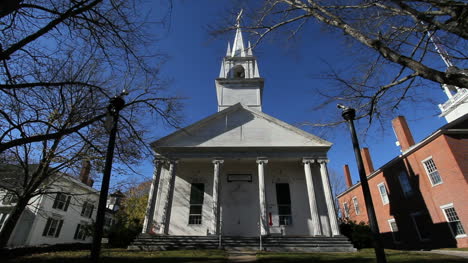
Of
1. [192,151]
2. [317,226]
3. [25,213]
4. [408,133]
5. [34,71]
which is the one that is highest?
[408,133]

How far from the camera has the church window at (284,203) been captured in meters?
14.5

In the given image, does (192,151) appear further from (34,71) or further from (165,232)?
(34,71)

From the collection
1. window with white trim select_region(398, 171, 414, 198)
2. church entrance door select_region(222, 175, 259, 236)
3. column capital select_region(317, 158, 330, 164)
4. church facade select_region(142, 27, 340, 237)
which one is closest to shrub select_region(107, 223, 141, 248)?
church facade select_region(142, 27, 340, 237)

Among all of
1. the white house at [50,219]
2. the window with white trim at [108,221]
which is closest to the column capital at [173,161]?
the white house at [50,219]

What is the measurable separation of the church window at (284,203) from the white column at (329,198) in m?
2.34

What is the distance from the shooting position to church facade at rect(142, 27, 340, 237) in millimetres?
13898

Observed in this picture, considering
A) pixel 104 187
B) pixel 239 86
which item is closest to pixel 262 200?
pixel 104 187

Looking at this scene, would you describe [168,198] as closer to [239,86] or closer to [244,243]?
[244,243]

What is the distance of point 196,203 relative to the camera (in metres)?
15.0

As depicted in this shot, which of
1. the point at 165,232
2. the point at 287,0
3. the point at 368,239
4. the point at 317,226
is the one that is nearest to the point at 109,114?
the point at 287,0

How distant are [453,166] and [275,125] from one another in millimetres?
12180

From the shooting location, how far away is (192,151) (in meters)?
15.2

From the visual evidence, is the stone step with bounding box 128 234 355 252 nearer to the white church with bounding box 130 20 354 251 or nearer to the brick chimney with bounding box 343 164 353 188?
the white church with bounding box 130 20 354 251

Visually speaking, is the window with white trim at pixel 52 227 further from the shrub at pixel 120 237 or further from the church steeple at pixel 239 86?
the church steeple at pixel 239 86
